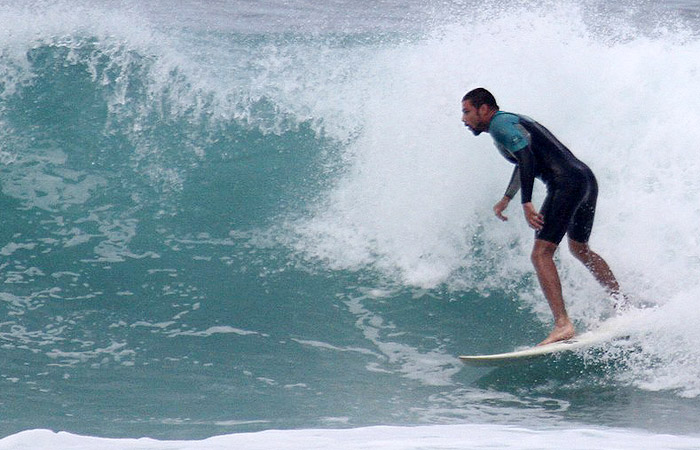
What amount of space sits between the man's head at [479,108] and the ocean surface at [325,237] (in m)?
1.51

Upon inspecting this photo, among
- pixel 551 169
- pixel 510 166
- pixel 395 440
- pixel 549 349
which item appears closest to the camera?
pixel 395 440

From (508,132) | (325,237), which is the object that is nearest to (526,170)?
(508,132)

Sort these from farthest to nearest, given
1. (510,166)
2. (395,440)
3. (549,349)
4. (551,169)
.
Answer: (510,166), (551,169), (549,349), (395,440)

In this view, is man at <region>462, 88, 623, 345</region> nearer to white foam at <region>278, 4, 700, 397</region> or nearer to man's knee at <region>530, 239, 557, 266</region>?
man's knee at <region>530, 239, 557, 266</region>

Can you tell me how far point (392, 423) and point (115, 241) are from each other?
3464 mm

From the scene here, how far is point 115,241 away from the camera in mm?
7691

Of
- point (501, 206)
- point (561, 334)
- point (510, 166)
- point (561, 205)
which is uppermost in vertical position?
point (510, 166)

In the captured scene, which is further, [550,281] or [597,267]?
[597,267]

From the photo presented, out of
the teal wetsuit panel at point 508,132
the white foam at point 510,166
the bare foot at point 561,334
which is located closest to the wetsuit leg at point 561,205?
the teal wetsuit panel at point 508,132

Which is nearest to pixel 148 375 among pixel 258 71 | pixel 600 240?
pixel 600 240

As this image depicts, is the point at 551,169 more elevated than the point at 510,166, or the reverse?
the point at 510,166

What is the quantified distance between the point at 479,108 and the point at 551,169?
23.4 inches

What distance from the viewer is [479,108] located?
5.85m

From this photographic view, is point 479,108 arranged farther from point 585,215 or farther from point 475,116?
point 585,215
